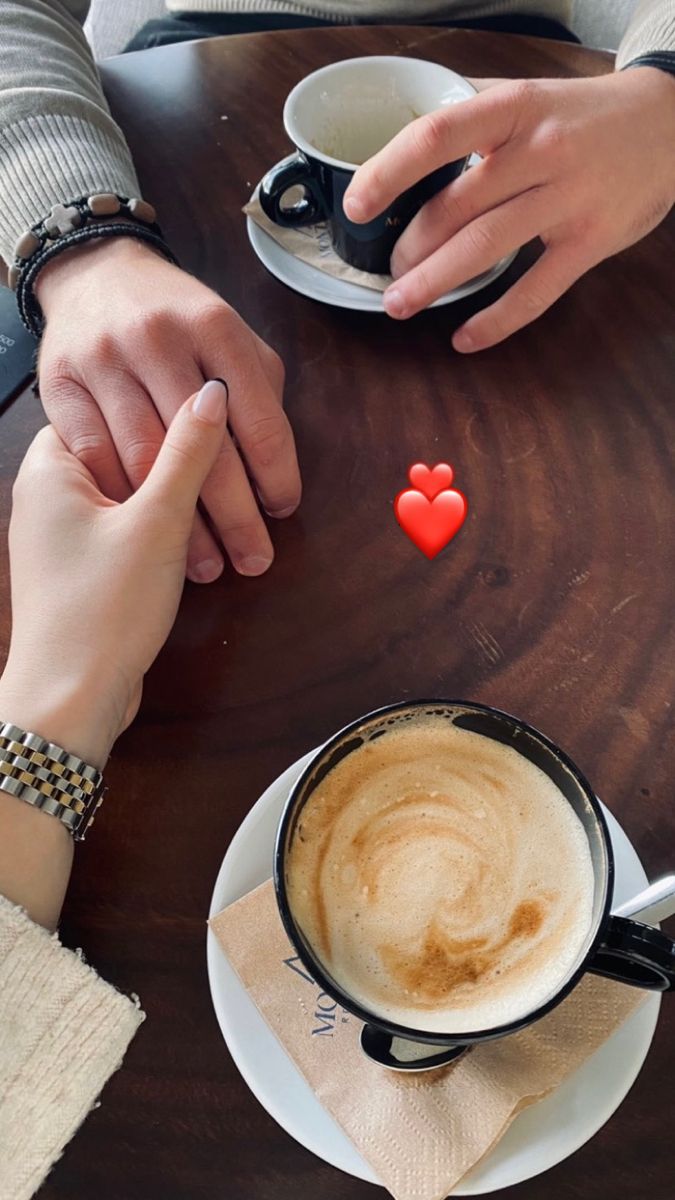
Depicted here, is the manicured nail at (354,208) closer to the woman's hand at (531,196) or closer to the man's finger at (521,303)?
the woman's hand at (531,196)

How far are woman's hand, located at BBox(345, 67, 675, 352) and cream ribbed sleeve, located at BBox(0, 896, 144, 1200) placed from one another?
1.90 feet

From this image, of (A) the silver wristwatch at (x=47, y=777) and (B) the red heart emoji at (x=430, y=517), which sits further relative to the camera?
(B) the red heart emoji at (x=430, y=517)

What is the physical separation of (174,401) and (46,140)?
326 millimetres

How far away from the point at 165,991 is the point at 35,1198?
0.38 feet

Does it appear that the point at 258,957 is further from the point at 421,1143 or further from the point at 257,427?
the point at 257,427

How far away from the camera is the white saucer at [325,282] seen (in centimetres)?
79

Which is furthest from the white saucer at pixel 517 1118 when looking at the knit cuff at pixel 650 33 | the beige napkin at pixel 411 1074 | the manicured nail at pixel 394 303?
the knit cuff at pixel 650 33

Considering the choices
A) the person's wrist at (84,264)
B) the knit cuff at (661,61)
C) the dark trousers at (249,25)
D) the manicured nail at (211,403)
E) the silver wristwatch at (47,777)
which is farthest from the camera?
the dark trousers at (249,25)

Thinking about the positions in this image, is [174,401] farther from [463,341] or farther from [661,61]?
[661,61]

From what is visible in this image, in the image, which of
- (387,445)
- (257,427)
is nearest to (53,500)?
(257,427)

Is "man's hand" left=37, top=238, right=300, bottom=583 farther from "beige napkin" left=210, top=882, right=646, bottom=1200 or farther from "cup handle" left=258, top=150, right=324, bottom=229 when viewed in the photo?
"beige napkin" left=210, top=882, right=646, bottom=1200

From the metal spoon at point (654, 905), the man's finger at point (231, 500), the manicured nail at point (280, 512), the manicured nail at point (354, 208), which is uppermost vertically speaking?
the manicured nail at point (354, 208)

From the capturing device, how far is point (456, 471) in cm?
72

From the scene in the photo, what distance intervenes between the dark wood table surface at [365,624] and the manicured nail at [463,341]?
0.04 feet
